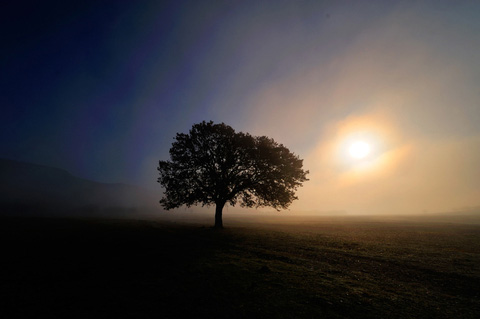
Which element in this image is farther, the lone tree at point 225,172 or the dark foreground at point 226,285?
the lone tree at point 225,172

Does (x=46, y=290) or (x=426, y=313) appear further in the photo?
(x=46, y=290)

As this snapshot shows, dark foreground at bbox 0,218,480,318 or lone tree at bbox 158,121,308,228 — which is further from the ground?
lone tree at bbox 158,121,308,228

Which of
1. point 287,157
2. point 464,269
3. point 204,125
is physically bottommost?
point 464,269

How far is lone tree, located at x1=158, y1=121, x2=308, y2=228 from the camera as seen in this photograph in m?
30.9

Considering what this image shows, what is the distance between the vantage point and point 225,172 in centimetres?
3142

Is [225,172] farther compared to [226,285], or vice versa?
[225,172]

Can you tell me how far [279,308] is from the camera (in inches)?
234

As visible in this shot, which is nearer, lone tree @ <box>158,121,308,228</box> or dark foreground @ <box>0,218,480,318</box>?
dark foreground @ <box>0,218,480,318</box>

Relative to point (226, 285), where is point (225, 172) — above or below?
above

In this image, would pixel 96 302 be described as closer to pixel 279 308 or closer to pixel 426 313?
pixel 279 308

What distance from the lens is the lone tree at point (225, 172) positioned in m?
30.9

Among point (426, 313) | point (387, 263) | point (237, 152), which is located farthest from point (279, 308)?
point (237, 152)

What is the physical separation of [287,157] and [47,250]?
93.8ft

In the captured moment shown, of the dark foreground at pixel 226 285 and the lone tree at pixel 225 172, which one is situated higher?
the lone tree at pixel 225 172
